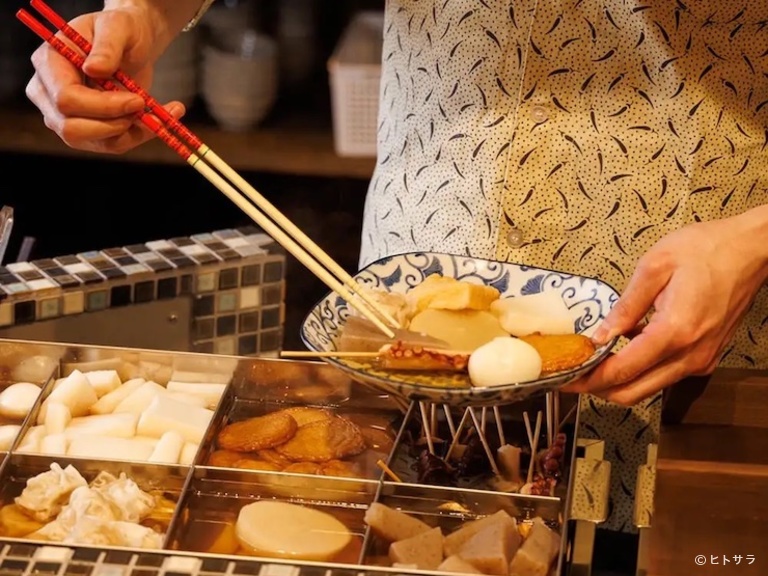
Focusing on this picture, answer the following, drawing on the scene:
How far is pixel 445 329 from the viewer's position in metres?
1.33

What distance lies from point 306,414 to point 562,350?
0.34m

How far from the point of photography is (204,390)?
1492mm

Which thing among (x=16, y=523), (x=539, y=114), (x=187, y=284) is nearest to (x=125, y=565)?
(x=16, y=523)

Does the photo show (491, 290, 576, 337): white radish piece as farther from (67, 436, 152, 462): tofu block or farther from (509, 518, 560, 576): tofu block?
(67, 436, 152, 462): tofu block

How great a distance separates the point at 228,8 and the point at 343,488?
229cm

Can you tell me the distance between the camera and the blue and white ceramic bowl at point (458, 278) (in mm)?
1206

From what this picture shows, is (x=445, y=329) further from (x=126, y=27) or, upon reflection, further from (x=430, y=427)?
(x=126, y=27)

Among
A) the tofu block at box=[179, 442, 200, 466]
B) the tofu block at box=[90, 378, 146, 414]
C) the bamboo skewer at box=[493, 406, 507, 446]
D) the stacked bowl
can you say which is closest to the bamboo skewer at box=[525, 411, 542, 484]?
the bamboo skewer at box=[493, 406, 507, 446]

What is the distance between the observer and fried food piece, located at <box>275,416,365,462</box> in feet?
4.51

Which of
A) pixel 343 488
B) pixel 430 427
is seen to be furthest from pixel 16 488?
pixel 430 427

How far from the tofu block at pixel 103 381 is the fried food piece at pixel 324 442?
0.25 m

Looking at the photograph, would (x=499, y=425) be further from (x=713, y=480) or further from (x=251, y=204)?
(x=251, y=204)

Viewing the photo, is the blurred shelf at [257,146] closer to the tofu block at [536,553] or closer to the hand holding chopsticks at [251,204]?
the hand holding chopsticks at [251,204]

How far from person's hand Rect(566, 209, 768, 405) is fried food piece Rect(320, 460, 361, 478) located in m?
0.26
